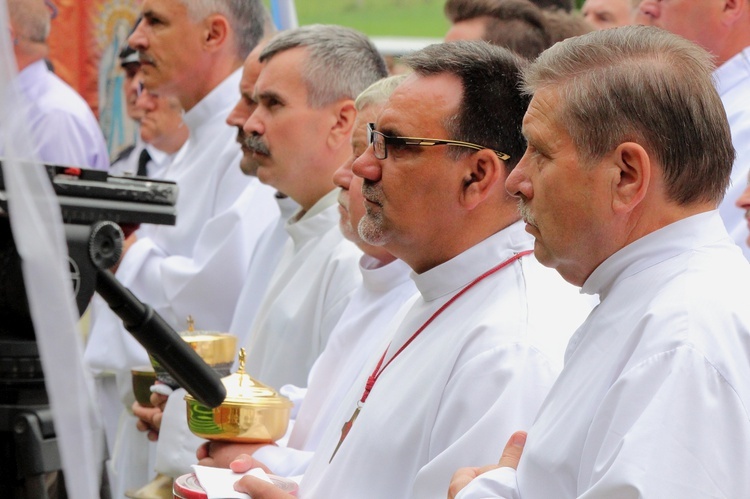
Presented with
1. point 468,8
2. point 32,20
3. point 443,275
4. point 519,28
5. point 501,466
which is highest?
point 32,20

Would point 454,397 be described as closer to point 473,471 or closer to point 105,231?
point 473,471

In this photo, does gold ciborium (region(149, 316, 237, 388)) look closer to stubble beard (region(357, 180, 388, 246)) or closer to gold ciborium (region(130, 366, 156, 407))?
gold ciborium (region(130, 366, 156, 407))

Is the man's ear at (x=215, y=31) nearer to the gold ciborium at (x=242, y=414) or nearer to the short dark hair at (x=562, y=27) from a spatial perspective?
Result: the short dark hair at (x=562, y=27)

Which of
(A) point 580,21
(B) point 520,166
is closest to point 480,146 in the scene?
(B) point 520,166

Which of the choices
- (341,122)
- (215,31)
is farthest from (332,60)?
(215,31)

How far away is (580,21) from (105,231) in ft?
12.5

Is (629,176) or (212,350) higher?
(629,176)

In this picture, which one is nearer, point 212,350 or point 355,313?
point 355,313

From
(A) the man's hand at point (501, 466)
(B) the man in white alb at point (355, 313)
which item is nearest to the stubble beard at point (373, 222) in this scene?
(B) the man in white alb at point (355, 313)

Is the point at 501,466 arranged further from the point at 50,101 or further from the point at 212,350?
the point at 50,101

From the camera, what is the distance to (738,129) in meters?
4.23

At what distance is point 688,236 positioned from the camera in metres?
2.17

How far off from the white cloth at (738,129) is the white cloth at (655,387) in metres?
1.84

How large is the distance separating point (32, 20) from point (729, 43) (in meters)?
3.93
